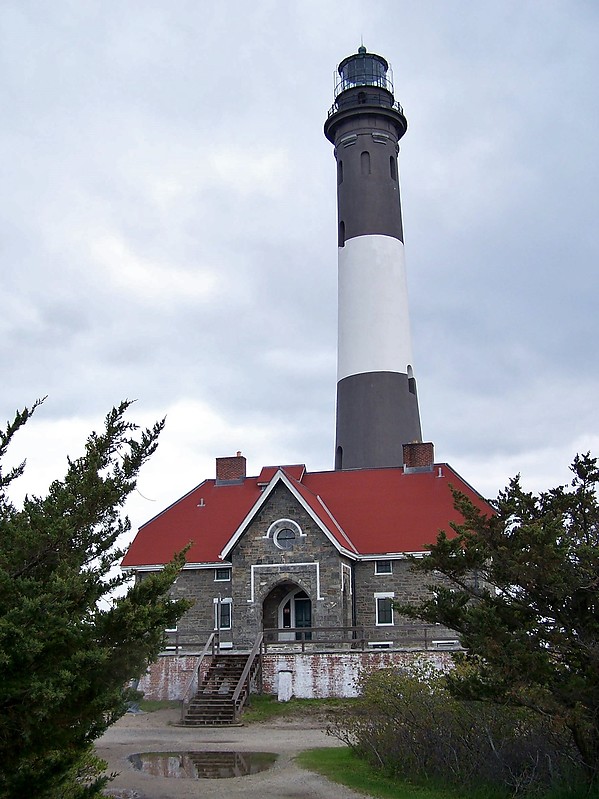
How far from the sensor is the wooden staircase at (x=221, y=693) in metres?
20.6

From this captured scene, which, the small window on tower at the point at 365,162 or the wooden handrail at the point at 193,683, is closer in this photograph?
the wooden handrail at the point at 193,683

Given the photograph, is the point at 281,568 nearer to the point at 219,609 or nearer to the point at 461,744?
the point at 219,609

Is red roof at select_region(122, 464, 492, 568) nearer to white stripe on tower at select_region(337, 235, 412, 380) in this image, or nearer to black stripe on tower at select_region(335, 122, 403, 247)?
white stripe on tower at select_region(337, 235, 412, 380)

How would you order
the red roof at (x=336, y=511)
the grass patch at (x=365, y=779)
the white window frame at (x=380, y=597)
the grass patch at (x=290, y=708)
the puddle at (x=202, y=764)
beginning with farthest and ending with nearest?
the red roof at (x=336, y=511) < the white window frame at (x=380, y=597) < the grass patch at (x=290, y=708) < the puddle at (x=202, y=764) < the grass patch at (x=365, y=779)

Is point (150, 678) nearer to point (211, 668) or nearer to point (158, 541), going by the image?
point (211, 668)

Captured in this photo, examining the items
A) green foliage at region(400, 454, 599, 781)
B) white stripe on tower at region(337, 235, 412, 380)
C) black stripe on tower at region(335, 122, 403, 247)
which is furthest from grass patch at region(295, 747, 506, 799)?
black stripe on tower at region(335, 122, 403, 247)

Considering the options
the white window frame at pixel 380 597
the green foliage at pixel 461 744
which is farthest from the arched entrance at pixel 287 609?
the green foliage at pixel 461 744

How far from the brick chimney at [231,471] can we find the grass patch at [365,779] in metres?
16.6

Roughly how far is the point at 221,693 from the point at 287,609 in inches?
227

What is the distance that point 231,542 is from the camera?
25.8 meters

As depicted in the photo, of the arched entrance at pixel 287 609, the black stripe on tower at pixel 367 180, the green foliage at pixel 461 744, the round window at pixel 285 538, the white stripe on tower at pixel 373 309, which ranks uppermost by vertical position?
the black stripe on tower at pixel 367 180

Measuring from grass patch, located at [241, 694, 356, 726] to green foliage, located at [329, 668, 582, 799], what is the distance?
6.68 m

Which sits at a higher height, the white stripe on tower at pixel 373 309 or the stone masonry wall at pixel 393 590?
the white stripe on tower at pixel 373 309

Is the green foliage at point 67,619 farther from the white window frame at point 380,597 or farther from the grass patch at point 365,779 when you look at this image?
the white window frame at point 380,597
